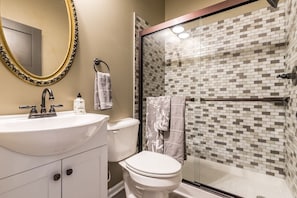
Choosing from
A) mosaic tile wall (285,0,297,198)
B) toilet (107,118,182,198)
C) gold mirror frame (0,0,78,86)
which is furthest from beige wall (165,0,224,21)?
toilet (107,118,182,198)

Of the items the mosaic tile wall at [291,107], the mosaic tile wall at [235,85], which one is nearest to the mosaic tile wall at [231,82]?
the mosaic tile wall at [235,85]

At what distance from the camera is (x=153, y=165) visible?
1296 mm

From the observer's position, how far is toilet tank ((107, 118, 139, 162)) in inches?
55.7

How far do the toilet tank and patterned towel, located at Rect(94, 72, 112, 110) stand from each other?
0.19 meters

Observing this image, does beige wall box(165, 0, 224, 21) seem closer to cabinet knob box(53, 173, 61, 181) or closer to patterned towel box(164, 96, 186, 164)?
patterned towel box(164, 96, 186, 164)

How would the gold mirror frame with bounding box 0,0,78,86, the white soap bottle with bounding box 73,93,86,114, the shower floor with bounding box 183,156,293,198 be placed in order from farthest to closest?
the shower floor with bounding box 183,156,293,198
the white soap bottle with bounding box 73,93,86,114
the gold mirror frame with bounding box 0,0,78,86

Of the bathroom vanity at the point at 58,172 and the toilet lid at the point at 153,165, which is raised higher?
the bathroom vanity at the point at 58,172

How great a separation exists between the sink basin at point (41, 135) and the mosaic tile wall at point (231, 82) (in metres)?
1.23

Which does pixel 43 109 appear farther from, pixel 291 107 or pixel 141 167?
pixel 291 107

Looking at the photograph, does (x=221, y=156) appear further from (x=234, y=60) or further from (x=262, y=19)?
(x=262, y=19)

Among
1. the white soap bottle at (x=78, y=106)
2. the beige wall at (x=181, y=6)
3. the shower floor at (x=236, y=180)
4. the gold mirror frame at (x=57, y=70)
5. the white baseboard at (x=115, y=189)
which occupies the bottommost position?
the white baseboard at (x=115, y=189)

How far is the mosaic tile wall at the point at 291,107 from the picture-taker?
1.42 m

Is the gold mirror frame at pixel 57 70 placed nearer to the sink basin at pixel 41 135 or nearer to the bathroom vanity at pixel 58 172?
the sink basin at pixel 41 135

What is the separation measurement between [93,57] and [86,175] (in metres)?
0.96
